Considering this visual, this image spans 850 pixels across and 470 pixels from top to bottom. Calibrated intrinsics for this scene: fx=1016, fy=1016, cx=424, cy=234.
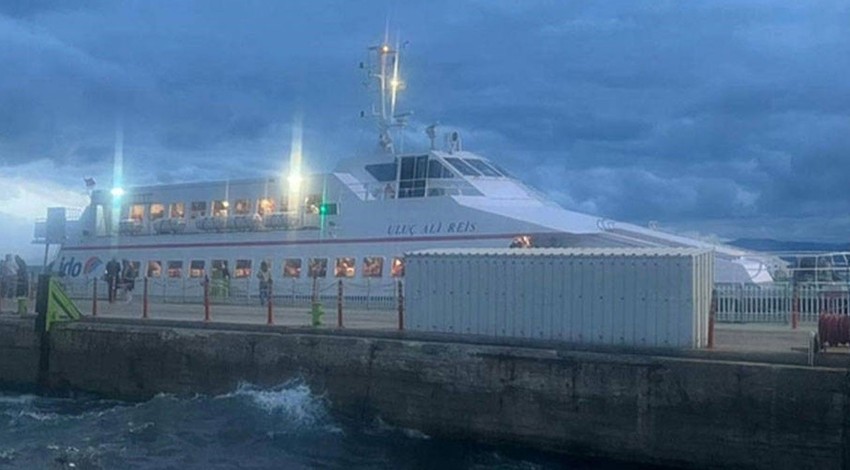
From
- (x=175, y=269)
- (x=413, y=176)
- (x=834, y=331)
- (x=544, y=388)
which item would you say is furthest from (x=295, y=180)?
(x=834, y=331)

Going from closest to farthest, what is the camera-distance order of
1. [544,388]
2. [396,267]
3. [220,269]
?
1. [544,388]
2. [396,267]
3. [220,269]

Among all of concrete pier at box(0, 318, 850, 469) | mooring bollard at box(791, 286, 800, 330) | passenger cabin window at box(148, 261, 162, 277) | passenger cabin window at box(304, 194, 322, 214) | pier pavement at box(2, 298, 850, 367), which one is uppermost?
passenger cabin window at box(304, 194, 322, 214)

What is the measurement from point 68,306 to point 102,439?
24.8 ft

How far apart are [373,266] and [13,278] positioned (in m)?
14.5

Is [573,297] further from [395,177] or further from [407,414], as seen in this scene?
[395,177]

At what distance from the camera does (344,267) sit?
3056 centimetres

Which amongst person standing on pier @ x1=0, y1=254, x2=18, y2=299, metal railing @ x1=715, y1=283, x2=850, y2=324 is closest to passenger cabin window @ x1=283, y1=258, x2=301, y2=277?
person standing on pier @ x1=0, y1=254, x2=18, y2=299

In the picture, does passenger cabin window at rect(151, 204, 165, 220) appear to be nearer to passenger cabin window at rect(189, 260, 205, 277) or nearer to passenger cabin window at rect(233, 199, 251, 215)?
passenger cabin window at rect(189, 260, 205, 277)

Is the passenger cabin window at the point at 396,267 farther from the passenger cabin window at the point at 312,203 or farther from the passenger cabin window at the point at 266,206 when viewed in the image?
the passenger cabin window at the point at 266,206

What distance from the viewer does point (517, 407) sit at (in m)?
15.9

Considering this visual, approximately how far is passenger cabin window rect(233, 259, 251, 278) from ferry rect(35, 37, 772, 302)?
5cm

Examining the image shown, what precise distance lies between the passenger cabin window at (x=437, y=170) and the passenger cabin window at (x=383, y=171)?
128 cm

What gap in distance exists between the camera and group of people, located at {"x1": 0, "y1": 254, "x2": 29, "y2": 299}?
34062mm

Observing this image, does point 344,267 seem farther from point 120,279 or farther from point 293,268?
point 120,279
